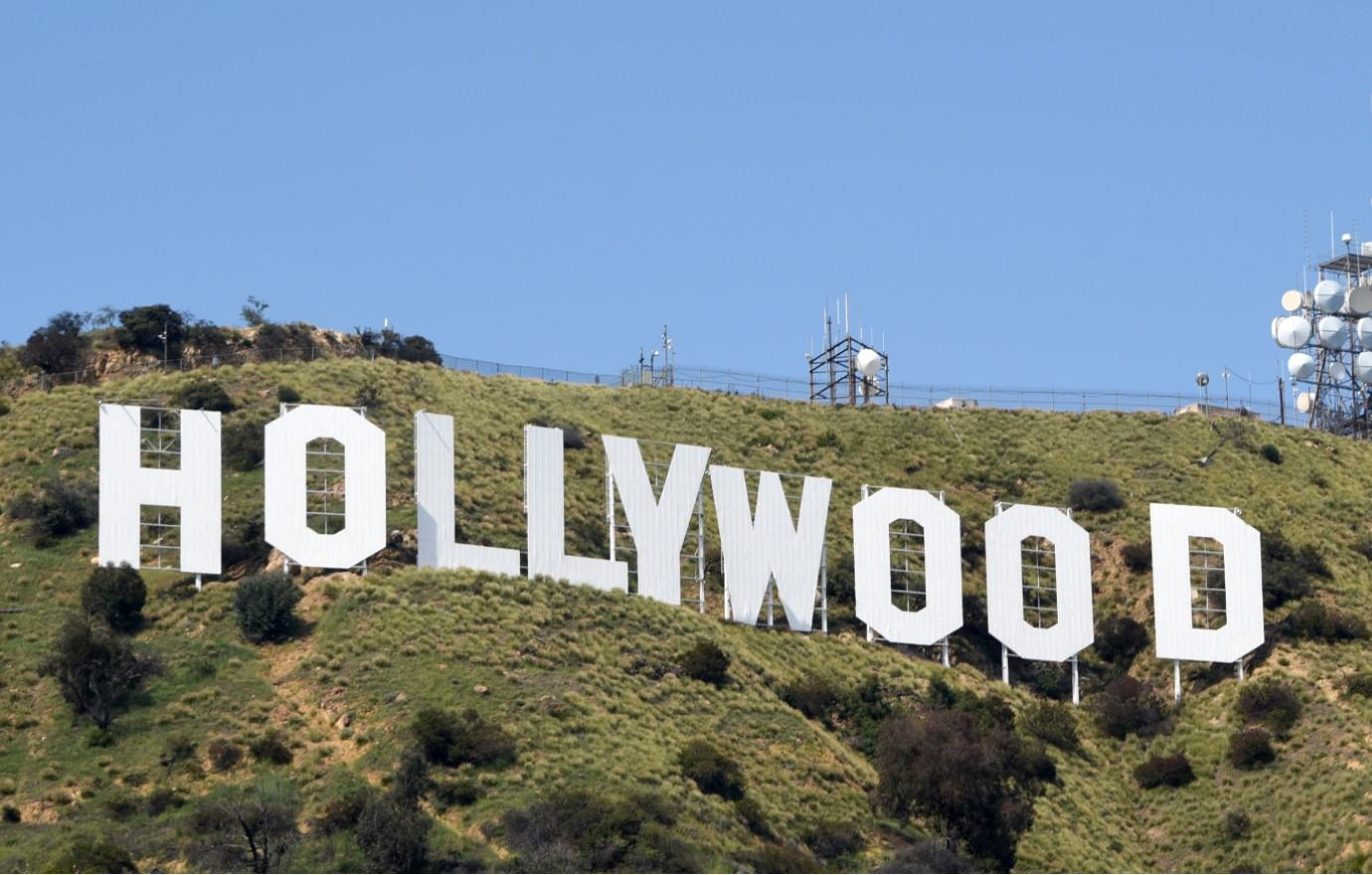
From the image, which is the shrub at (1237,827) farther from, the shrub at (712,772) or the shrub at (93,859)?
the shrub at (93,859)

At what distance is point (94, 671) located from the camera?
63781 millimetres

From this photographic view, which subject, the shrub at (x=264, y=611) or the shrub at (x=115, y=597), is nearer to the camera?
the shrub at (x=264, y=611)

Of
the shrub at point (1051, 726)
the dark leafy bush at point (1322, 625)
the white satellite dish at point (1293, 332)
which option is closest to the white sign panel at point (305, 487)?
the shrub at point (1051, 726)

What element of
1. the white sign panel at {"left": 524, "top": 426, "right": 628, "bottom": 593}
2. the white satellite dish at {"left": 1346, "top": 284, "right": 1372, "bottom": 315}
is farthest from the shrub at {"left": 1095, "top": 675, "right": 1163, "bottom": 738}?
the white satellite dish at {"left": 1346, "top": 284, "right": 1372, "bottom": 315}

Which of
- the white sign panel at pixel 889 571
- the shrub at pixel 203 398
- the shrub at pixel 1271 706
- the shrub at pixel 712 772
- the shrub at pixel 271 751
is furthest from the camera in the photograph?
the shrub at pixel 203 398

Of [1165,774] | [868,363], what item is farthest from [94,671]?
[868,363]

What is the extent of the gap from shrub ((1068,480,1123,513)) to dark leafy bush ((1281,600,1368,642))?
1042cm

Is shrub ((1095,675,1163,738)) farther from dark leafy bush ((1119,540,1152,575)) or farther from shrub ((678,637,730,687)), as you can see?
shrub ((678,637,730,687))

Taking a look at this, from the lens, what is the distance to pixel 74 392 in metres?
86.5

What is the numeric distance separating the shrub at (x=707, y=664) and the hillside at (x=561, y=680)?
17.7 inches

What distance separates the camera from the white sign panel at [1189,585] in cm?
7819

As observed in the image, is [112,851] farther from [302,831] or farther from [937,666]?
[937,666]

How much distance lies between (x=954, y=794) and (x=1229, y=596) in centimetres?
1980

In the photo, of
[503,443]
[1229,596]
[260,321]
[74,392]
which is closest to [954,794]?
[1229,596]
